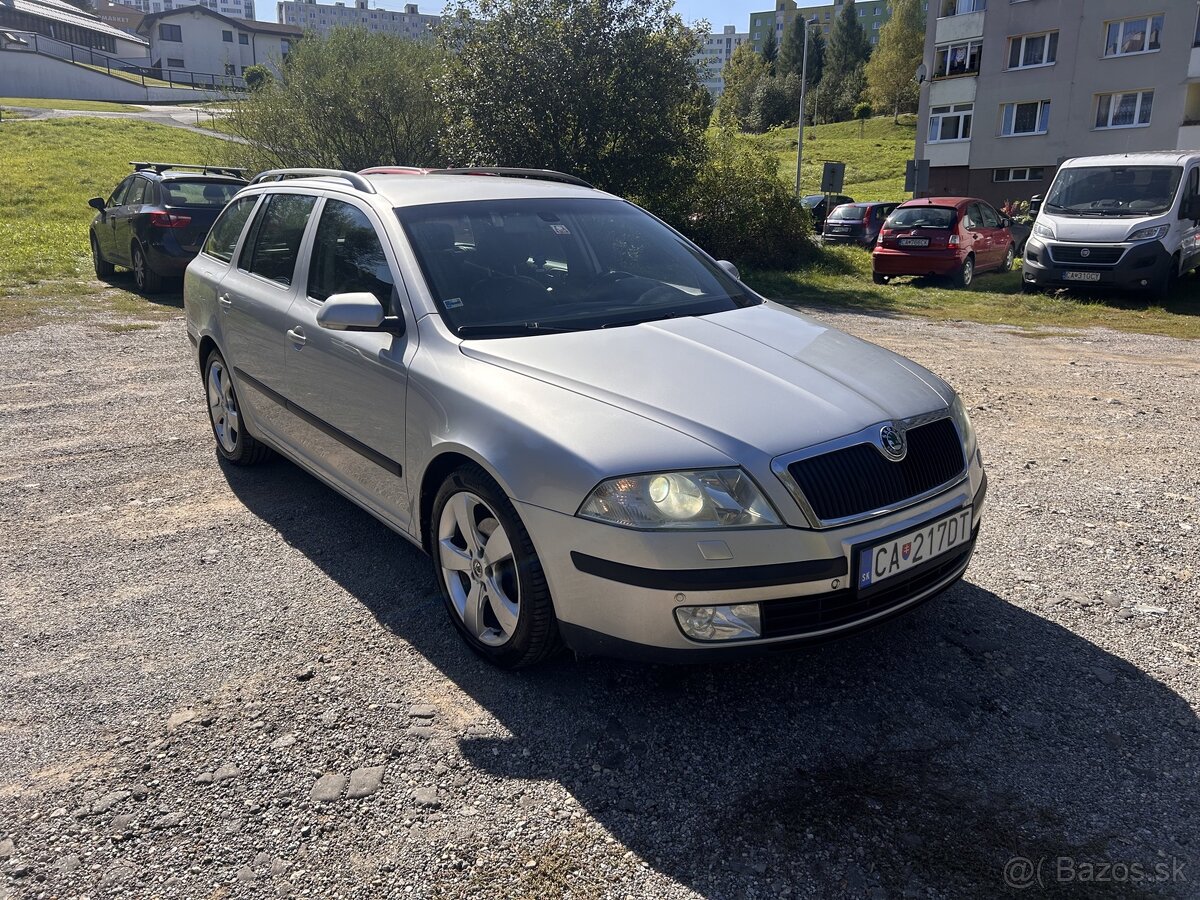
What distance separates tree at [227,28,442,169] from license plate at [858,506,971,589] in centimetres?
1805

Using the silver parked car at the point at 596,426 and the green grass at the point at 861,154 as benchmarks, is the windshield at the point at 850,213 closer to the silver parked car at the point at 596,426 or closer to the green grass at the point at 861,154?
the green grass at the point at 861,154

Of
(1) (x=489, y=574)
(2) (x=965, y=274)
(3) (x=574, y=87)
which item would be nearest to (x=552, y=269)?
(1) (x=489, y=574)

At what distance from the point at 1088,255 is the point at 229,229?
12.7 m

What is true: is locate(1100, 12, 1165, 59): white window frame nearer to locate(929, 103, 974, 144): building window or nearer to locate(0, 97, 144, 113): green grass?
locate(929, 103, 974, 144): building window

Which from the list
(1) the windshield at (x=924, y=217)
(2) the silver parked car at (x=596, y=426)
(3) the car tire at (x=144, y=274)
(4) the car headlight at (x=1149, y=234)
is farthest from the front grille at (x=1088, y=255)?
(3) the car tire at (x=144, y=274)

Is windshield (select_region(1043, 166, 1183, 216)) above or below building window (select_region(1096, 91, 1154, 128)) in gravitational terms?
below

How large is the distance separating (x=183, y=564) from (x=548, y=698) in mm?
2106

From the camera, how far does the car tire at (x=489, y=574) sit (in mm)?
3062

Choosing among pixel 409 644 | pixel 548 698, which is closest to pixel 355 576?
pixel 409 644

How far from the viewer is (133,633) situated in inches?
145

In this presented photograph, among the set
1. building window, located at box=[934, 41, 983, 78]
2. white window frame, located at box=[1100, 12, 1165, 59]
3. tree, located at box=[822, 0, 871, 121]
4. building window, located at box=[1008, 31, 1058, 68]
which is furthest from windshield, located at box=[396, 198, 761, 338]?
tree, located at box=[822, 0, 871, 121]

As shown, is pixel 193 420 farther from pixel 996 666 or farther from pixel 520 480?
pixel 996 666

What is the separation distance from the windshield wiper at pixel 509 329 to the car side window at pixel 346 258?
46 centimetres

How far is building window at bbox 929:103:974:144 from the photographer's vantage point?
3991 centimetres
